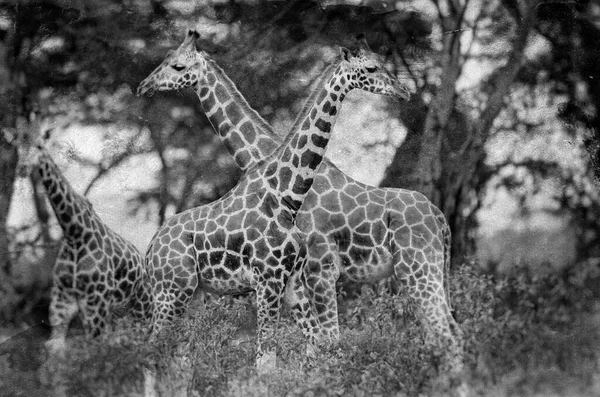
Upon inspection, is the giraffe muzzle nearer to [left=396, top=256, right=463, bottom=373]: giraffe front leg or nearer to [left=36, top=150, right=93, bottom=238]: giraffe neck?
[left=36, top=150, right=93, bottom=238]: giraffe neck

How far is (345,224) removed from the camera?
6.85 metres

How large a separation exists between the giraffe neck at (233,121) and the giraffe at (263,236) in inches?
6.9

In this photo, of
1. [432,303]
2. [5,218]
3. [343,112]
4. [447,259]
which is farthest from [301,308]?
[5,218]

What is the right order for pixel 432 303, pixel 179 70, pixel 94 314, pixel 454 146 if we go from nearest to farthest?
pixel 94 314 → pixel 432 303 → pixel 179 70 → pixel 454 146

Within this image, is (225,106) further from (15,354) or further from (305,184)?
(15,354)

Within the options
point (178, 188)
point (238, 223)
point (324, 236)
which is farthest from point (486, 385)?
point (178, 188)

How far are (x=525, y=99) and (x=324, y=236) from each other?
1.83m

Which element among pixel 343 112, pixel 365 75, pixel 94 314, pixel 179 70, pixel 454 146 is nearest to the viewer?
pixel 94 314

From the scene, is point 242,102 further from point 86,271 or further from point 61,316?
point 61,316

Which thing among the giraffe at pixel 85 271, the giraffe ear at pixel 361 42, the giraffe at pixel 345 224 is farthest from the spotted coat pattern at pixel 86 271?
the giraffe ear at pixel 361 42

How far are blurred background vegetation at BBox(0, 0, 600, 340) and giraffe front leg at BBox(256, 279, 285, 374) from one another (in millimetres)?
899

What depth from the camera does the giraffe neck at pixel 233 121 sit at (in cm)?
696

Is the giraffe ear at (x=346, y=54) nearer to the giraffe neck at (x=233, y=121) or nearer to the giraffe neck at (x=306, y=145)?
the giraffe neck at (x=306, y=145)

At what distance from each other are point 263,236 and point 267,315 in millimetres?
498
